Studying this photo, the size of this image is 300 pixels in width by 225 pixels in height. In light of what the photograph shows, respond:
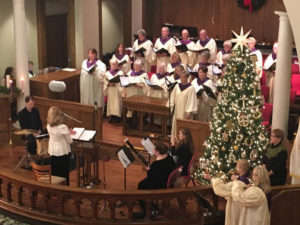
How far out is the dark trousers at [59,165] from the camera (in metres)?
9.79

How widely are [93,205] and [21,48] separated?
5542 millimetres

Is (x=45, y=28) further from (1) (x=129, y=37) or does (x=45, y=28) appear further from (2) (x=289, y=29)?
(2) (x=289, y=29)

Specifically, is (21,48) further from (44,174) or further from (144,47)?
(44,174)

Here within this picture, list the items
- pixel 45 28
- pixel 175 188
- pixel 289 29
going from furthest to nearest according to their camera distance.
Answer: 1. pixel 45 28
2. pixel 289 29
3. pixel 175 188

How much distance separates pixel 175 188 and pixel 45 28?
8.95m

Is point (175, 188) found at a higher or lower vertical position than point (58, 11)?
lower

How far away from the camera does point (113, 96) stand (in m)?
13.5

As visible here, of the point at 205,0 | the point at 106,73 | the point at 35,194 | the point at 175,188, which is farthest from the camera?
the point at 205,0

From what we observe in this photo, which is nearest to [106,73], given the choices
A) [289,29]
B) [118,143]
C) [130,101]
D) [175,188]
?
[130,101]

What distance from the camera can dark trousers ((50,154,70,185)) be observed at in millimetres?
9789

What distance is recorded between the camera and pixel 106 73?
13758 millimetres

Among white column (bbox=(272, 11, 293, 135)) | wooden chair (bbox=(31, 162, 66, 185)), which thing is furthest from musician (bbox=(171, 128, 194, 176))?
white column (bbox=(272, 11, 293, 135))

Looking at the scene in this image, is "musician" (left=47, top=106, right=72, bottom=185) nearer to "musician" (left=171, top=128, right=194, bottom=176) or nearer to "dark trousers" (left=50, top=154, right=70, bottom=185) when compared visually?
"dark trousers" (left=50, top=154, right=70, bottom=185)

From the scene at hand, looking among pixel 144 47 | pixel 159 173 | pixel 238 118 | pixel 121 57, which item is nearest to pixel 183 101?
pixel 238 118
